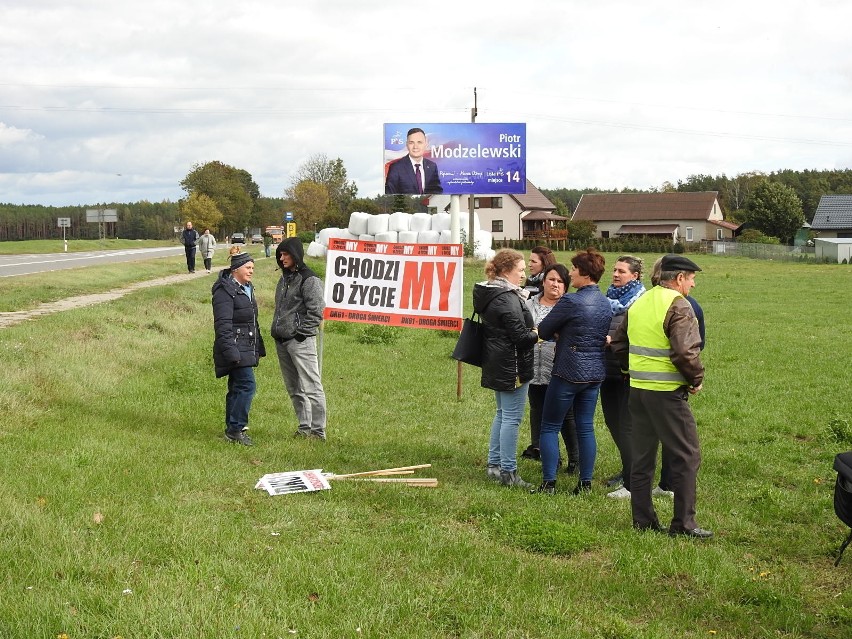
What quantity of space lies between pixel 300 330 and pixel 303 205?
85221 mm

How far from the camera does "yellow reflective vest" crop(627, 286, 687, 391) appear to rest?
6.24m

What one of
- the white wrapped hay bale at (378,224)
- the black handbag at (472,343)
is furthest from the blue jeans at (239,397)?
the white wrapped hay bale at (378,224)

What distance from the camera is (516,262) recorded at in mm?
7562

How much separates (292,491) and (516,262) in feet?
8.66

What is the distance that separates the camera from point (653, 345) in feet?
20.6

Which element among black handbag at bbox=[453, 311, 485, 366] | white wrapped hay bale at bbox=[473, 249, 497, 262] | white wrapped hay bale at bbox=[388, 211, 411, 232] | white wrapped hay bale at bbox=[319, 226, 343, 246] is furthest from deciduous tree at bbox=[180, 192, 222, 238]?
black handbag at bbox=[453, 311, 485, 366]

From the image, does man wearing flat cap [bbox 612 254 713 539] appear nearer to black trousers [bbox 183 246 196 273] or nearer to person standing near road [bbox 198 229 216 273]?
black trousers [bbox 183 246 196 273]

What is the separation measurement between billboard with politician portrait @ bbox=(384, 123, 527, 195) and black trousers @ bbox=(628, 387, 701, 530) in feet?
102

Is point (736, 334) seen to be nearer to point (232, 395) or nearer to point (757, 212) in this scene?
point (232, 395)

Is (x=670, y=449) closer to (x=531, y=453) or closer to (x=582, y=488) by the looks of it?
(x=582, y=488)

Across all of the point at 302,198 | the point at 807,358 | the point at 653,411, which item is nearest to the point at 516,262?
the point at 653,411

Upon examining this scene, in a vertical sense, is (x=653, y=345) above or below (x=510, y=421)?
above

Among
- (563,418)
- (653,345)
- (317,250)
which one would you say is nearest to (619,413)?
(563,418)

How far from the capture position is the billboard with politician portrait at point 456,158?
1462 inches
